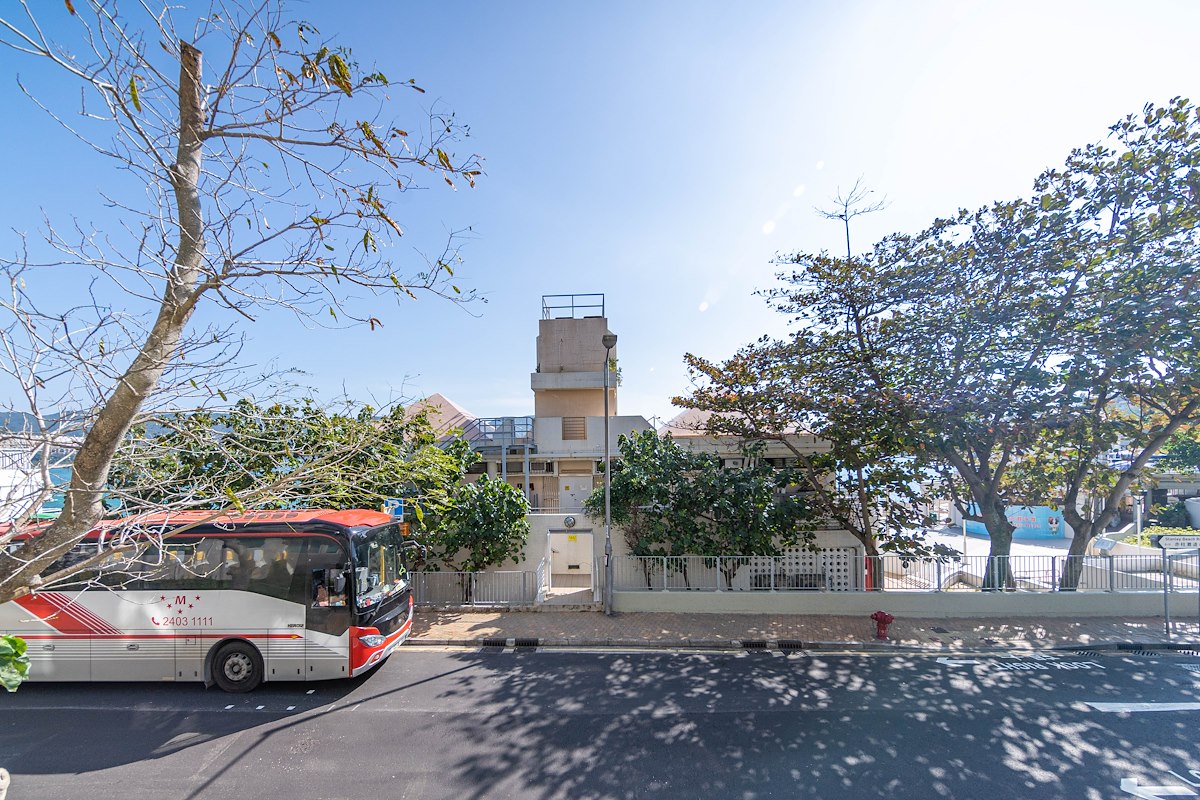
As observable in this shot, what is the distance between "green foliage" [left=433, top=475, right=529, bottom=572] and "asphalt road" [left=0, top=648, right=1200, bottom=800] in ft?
11.4

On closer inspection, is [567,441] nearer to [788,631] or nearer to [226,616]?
[788,631]

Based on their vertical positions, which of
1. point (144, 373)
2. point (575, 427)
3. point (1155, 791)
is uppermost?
point (575, 427)

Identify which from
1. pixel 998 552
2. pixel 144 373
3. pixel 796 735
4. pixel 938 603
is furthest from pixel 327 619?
pixel 998 552

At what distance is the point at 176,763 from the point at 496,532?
6598 millimetres

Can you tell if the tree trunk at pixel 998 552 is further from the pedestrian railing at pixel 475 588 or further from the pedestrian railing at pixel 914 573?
the pedestrian railing at pixel 475 588

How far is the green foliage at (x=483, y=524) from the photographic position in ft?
38.7

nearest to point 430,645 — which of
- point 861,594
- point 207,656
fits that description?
point 207,656

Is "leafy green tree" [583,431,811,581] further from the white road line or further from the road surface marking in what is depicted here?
the road surface marking

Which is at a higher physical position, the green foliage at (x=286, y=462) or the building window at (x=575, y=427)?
the building window at (x=575, y=427)

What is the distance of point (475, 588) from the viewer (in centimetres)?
1207

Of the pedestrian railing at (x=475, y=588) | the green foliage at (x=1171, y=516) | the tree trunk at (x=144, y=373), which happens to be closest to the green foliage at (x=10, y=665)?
the tree trunk at (x=144, y=373)

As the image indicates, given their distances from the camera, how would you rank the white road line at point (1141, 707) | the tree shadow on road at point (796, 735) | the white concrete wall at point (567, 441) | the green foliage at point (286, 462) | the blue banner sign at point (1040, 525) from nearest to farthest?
the green foliage at point (286, 462), the tree shadow on road at point (796, 735), the white road line at point (1141, 707), the white concrete wall at point (567, 441), the blue banner sign at point (1040, 525)

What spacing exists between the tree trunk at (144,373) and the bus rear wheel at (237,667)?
19.9 feet

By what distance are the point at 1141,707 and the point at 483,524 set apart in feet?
36.5
